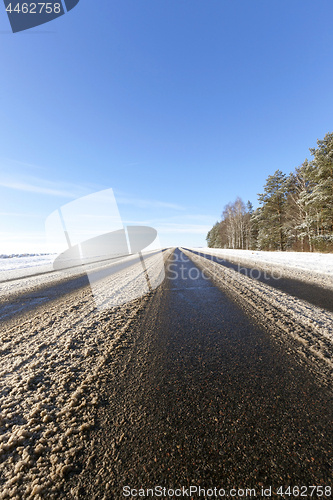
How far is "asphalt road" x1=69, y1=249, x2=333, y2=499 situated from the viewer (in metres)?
1.09

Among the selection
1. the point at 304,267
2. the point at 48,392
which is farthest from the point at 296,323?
the point at 304,267

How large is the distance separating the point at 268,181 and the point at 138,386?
106 ft

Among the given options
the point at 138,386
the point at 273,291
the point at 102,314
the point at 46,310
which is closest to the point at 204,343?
the point at 138,386

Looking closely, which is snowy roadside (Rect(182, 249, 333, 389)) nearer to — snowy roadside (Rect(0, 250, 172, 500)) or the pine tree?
snowy roadside (Rect(0, 250, 172, 500))

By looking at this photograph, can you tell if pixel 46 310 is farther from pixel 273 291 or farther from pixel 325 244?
pixel 325 244

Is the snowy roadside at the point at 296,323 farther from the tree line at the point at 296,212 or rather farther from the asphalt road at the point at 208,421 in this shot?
the tree line at the point at 296,212

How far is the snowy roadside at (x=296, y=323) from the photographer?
7.27 feet

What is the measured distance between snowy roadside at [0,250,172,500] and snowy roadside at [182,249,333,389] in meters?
2.31

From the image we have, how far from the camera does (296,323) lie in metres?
3.19

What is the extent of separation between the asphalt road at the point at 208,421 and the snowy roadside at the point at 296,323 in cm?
21

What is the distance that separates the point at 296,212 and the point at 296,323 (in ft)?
84.7

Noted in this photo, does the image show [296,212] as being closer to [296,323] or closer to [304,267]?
[304,267]

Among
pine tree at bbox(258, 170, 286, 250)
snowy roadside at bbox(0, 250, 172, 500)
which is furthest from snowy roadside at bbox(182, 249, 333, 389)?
pine tree at bbox(258, 170, 286, 250)

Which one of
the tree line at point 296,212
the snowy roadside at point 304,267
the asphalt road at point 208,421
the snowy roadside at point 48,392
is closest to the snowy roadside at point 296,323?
the asphalt road at point 208,421
